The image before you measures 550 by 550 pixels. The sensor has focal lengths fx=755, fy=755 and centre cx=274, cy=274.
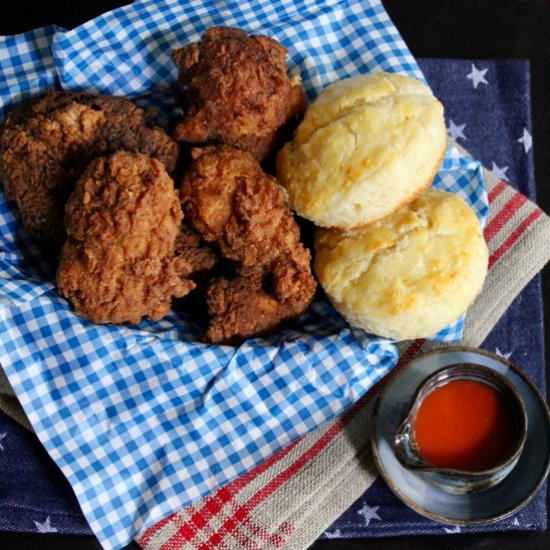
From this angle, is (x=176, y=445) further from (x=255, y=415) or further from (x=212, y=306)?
(x=212, y=306)

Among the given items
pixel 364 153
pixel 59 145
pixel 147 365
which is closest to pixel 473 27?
pixel 364 153

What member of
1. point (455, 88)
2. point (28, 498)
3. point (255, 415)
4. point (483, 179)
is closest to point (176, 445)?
point (255, 415)

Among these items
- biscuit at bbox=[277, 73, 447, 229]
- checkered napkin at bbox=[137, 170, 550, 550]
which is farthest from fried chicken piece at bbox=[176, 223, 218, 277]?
checkered napkin at bbox=[137, 170, 550, 550]

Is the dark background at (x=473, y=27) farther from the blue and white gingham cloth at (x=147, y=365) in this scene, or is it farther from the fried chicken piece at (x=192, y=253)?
the fried chicken piece at (x=192, y=253)

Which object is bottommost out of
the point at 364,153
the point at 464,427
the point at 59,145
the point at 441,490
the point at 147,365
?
the point at 441,490

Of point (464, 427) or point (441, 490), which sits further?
point (441, 490)

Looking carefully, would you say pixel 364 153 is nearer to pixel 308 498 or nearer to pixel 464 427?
pixel 464 427

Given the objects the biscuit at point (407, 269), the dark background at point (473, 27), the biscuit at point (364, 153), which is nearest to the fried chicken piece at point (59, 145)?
the biscuit at point (364, 153)
